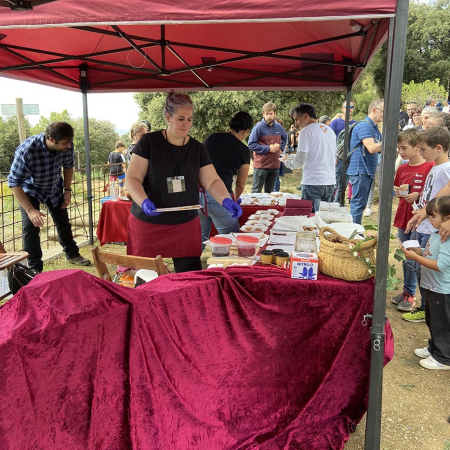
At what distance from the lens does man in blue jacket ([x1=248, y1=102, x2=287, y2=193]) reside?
5.98 meters

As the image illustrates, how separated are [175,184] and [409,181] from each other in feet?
6.67

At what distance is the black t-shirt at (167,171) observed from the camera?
2633 mm

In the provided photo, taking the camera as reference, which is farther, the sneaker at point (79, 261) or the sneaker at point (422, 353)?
the sneaker at point (79, 261)

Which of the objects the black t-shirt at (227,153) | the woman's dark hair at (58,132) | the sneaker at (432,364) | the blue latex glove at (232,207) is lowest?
the sneaker at (432,364)

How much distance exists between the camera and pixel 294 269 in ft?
6.38

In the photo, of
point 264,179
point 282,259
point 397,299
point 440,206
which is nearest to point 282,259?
point 282,259

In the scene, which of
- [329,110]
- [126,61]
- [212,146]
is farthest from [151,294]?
[329,110]

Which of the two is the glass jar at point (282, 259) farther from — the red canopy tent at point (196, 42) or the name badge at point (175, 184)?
the red canopy tent at point (196, 42)

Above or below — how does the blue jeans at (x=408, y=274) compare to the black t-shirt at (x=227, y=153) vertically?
below

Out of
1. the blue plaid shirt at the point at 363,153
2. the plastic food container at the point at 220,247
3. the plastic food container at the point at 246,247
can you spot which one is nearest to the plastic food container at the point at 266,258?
the plastic food container at the point at 246,247

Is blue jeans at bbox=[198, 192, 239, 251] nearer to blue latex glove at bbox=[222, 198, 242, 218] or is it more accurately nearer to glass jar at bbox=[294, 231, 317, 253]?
blue latex glove at bbox=[222, 198, 242, 218]

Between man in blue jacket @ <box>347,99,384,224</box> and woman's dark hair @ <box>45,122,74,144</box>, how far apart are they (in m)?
3.04

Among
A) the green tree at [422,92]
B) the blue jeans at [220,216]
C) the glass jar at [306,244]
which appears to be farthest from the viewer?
the green tree at [422,92]

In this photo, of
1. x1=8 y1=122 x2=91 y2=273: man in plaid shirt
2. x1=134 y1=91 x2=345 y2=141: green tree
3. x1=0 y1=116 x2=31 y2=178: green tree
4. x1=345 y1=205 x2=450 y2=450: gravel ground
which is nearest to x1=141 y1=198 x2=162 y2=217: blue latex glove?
x1=345 y1=205 x2=450 y2=450: gravel ground
